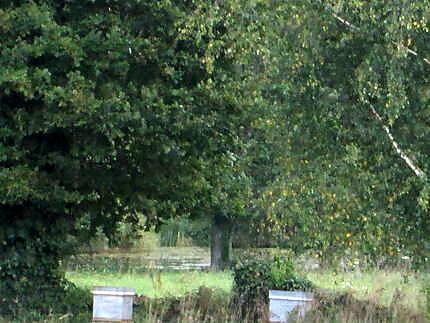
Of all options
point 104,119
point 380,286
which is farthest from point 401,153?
point 380,286

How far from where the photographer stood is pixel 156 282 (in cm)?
1742

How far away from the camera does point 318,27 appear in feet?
29.1

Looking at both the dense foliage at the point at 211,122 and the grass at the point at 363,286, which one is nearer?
the dense foliage at the point at 211,122

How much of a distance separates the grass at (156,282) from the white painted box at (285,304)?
13.3ft

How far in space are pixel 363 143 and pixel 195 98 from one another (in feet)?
12.8

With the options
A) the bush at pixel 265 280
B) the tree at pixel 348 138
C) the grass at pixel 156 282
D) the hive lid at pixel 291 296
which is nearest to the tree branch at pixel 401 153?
the tree at pixel 348 138

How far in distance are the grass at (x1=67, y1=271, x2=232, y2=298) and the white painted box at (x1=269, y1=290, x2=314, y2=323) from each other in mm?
4061

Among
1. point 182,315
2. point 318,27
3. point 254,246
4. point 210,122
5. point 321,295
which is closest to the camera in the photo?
point 318,27

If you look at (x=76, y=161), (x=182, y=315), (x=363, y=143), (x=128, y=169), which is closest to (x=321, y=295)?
(x=182, y=315)

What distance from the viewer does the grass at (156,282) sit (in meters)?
17.3

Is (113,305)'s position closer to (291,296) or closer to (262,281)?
(291,296)

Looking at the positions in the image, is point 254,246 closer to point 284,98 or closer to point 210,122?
point 210,122

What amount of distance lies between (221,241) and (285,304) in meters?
20.2

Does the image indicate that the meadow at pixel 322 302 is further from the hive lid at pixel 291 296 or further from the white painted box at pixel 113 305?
the white painted box at pixel 113 305
